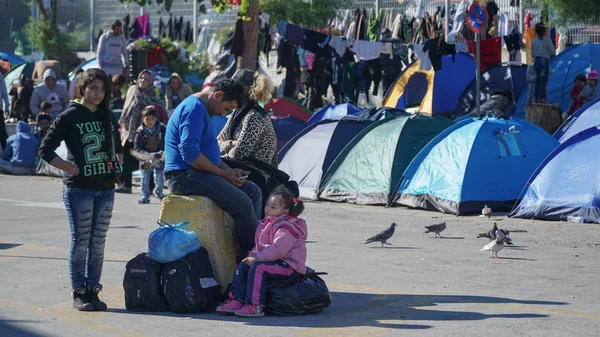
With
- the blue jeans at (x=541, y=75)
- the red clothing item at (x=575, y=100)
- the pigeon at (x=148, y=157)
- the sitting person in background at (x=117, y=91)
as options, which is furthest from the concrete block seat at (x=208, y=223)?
the blue jeans at (x=541, y=75)

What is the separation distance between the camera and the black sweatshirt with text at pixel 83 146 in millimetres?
7531

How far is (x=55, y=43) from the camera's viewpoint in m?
39.9

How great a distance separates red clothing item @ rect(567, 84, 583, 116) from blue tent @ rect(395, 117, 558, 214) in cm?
502

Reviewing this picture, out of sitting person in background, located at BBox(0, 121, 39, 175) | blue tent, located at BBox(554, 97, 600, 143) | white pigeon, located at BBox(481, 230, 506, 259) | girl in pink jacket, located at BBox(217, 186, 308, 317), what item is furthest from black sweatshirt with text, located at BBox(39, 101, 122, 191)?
sitting person in background, located at BBox(0, 121, 39, 175)

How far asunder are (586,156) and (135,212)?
19.8 feet

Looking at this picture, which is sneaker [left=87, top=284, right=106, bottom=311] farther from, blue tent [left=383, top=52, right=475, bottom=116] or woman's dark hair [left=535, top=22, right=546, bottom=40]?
blue tent [left=383, top=52, right=475, bottom=116]

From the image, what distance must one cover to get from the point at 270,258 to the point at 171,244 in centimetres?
73

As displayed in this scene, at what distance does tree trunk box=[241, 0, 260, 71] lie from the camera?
67.4 feet

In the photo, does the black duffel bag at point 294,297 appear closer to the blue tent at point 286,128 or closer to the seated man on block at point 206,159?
the seated man on block at point 206,159

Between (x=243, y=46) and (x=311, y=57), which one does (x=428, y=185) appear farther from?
(x=311, y=57)

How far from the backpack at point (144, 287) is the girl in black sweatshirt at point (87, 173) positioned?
0.22 m

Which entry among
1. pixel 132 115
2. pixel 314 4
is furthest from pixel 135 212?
pixel 314 4

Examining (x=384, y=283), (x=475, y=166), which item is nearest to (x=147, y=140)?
(x=475, y=166)

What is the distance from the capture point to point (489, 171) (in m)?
14.5
